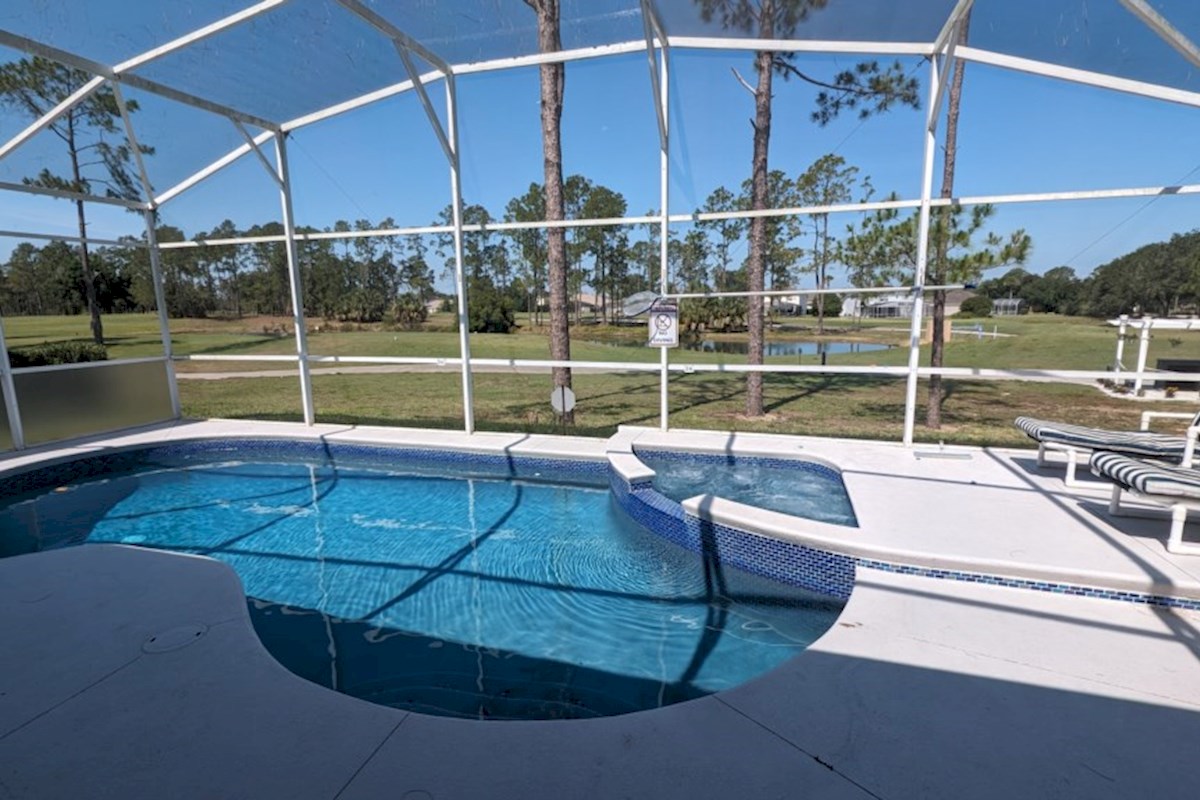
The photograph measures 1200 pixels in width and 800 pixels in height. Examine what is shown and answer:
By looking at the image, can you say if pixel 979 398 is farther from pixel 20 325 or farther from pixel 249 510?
pixel 20 325

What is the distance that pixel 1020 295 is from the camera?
1003cm

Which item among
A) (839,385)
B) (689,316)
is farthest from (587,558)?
(689,316)

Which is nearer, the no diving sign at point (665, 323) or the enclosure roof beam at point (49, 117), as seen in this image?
the enclosure roof beam at point (49, 117)

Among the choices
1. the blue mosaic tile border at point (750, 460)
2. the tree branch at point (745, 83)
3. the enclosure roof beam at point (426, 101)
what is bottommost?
the blue mosaic tile border at point (750, 460)

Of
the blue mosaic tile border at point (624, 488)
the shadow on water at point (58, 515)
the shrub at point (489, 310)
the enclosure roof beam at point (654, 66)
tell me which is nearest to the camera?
the blue mosaic tile border at point (624, 488)

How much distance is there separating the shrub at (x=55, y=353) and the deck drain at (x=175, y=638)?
781 centimetres

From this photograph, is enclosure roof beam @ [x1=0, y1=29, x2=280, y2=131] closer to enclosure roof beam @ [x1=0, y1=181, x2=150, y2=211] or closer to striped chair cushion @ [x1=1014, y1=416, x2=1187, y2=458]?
enclosure roof beam @ [x1=0, y1=181, x2=150, y2=211]

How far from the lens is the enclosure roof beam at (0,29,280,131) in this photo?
15.5 ft

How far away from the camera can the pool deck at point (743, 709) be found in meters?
1.82

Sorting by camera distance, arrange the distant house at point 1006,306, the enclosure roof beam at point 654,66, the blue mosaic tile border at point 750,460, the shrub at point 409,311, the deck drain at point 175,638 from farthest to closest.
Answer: the shrub at point 409,311 < the distant house at point 1006,306 < the blue mosaic tile border at point 750,460 < the enclosure roof beam at point 654,66 < the deck drain at point 175,638

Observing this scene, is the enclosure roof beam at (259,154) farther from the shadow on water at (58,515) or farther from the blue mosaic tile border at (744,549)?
the blue mosaic tile border at (744,549)

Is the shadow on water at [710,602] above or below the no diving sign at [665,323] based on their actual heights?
below

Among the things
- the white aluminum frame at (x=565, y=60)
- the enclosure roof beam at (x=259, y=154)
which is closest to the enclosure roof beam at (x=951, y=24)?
the white aluminum frame at (x=565, y=60)

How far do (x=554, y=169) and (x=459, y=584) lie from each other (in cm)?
540
